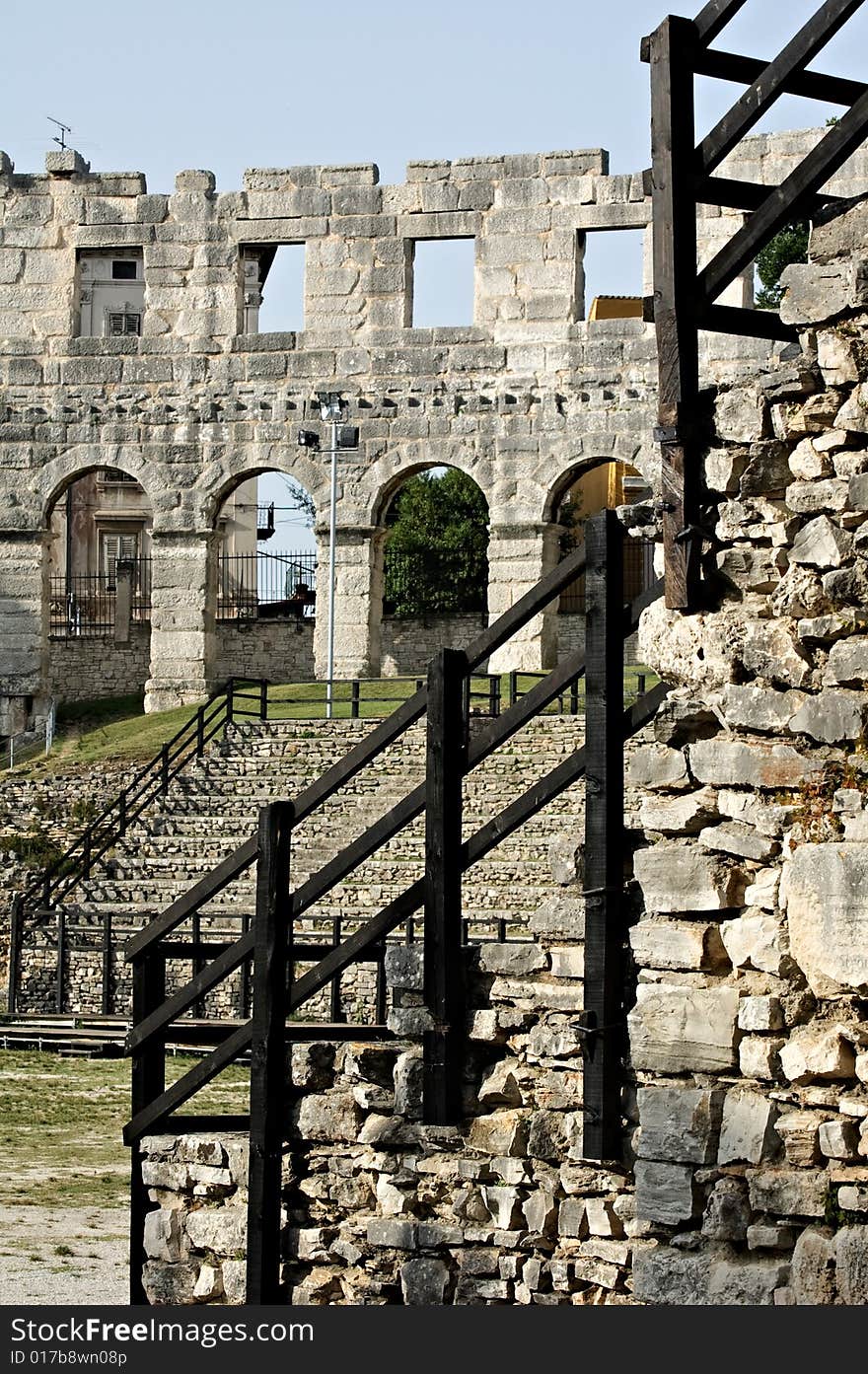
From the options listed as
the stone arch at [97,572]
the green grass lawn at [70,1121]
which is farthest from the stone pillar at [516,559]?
the green grass lawn at [70,1121]

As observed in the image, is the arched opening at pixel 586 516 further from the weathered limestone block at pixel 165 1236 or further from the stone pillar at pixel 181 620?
the weathered limestone block at pixel 165 1236

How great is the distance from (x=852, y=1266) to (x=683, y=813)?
5.30ft

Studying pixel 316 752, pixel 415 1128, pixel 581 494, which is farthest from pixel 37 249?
pixel 415 1128

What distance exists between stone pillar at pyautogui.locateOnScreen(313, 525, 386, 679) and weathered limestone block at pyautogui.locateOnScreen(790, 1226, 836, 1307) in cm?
2421

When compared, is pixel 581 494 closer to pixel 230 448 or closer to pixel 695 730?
pixel 230 448

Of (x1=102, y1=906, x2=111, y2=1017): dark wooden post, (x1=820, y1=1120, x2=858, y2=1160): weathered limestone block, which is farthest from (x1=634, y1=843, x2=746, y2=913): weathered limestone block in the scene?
(x1=102, y1=906, x2=111, y2=1017): dark wooden post

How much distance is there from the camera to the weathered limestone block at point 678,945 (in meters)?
7.36

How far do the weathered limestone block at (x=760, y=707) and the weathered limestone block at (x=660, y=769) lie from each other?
24 centimetres

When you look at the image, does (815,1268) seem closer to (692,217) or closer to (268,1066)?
(268,1066)

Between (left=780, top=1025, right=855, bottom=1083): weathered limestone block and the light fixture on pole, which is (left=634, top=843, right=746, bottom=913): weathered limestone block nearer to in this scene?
(left=780, top=1025, right=855, bottom=1083): weathered limestone block

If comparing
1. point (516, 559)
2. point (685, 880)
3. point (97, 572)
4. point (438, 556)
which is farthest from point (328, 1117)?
point (97, 572)

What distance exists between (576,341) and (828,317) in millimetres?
24153

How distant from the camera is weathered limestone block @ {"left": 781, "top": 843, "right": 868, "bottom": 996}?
6.84 m

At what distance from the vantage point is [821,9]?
24.5ft
